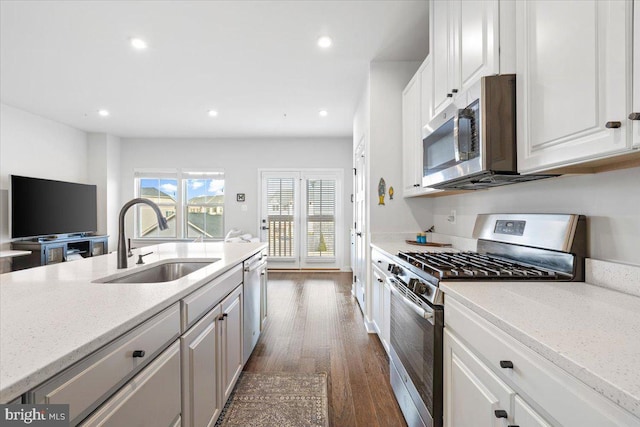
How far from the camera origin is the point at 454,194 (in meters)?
2.56

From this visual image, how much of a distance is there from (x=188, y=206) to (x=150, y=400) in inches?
235

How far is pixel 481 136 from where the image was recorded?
1.46 meters

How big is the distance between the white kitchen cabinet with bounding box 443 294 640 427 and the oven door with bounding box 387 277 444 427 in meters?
0.05

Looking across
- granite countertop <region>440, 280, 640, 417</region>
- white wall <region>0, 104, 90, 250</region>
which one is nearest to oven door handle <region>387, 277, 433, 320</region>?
granite countertop <region>440, 280, 640, 417</region>

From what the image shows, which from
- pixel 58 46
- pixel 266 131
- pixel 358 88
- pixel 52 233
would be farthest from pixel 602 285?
pixel 52 233

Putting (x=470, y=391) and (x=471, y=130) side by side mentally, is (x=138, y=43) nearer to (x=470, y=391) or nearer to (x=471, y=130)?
(x=471, y=130)

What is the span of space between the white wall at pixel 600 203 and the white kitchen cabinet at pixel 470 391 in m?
0.71

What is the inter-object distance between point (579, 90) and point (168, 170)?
22.0ft

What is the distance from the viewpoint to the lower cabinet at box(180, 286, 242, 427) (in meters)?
1.23

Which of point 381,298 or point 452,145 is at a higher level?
point 452,145

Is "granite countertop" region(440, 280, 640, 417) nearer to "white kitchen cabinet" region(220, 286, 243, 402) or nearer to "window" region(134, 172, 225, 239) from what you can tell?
"white kitchen cabinet" region(220, 286, 243, 402)

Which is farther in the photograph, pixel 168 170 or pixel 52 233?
pixel 168 170

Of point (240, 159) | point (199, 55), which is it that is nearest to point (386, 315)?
point (199, 55)

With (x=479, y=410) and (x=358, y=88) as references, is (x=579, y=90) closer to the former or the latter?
(x=479, y=410)
